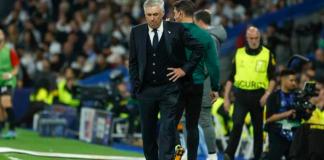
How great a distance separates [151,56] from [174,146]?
107cm

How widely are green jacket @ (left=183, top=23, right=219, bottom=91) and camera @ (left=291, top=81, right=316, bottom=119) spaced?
1.68 meters

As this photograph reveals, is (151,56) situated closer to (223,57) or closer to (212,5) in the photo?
(223,57)

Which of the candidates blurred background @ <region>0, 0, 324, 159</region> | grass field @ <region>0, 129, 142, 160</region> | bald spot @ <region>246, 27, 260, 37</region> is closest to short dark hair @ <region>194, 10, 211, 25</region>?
bald spot @ <region>246, 27, 260, 37</region>

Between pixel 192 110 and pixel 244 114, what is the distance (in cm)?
215

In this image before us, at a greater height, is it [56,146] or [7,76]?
[7,76]

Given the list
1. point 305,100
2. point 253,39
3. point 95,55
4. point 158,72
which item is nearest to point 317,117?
point 305,100

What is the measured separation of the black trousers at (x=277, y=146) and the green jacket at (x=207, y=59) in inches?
75.8

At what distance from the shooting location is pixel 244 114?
14.6 metres

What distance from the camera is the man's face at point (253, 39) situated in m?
14.5

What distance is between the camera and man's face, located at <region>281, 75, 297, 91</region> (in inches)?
567

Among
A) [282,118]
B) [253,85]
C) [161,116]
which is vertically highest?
[253,85]

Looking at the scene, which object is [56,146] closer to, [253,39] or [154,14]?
[253,39]

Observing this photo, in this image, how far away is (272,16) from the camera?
925 inches

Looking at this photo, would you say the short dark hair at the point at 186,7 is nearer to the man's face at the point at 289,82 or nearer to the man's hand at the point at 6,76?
the man's face at the point at 289,82
